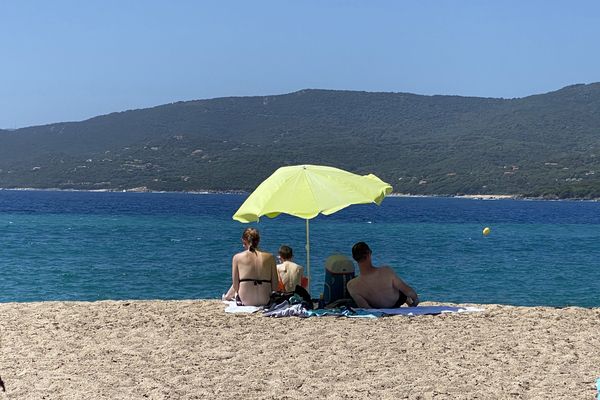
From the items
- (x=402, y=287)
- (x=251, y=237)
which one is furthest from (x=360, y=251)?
(x=251, y=237)

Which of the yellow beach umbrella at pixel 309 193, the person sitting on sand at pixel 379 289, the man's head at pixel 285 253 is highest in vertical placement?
the yellow beach umbrella at pixel 309 193

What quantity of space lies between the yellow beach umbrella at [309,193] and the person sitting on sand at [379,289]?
2.92 ft

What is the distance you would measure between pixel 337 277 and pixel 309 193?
3.78 ft

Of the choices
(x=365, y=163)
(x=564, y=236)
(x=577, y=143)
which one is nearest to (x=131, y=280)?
(x=564, y=236)

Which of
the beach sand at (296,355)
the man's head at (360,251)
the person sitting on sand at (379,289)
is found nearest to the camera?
the beach sand at (296,355)

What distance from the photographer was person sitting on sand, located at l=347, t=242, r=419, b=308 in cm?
1078

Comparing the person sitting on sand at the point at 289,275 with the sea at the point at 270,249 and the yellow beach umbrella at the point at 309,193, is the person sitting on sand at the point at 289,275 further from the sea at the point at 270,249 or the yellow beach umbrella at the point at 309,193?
the sea at the point at 270,249

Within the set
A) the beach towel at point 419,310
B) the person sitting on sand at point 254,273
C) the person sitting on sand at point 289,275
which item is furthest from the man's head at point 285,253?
the beach towel at point 419,310

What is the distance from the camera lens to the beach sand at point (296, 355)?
7387 mm

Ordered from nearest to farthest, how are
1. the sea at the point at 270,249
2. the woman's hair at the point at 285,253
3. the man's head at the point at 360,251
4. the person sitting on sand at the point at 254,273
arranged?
the man's head at the point at 360,251
the person sitting on sand at the point at 254,273
the woman's hair at the point at 285,253
the sea at the point at 270,249

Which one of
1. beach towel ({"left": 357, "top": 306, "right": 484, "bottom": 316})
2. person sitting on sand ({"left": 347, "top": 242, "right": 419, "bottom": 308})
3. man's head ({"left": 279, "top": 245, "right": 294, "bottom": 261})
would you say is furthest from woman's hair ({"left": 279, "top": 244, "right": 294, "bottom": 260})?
beach towel ({"left": 357, "top": 306, "right": 484, "bottom": 316})

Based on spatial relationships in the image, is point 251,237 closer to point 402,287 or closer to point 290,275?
point 290,275

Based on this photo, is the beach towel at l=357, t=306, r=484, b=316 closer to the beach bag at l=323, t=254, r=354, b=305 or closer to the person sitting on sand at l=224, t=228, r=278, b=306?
the beach bag at l=323, t=254, r=354, b=305

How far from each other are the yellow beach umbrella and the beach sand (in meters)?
1.33
